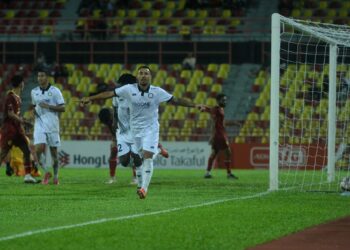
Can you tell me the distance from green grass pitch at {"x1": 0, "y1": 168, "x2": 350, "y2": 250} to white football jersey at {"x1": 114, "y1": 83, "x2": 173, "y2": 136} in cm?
116

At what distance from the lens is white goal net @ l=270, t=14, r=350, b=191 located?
676 inches

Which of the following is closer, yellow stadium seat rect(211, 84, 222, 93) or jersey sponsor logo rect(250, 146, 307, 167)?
jersey sponsor logo rect(250, 146, 307, 167)

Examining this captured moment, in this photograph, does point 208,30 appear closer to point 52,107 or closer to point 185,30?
point 185,30

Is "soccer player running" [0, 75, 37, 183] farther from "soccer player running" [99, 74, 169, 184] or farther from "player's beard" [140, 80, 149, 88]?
"player's beard" [140, 80, 149, 88]

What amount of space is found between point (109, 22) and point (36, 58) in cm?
347

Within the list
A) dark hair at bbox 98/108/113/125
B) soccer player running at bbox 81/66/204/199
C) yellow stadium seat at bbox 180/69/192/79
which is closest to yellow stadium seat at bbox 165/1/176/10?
yellow stadium seat at bbox 180/69/192/79

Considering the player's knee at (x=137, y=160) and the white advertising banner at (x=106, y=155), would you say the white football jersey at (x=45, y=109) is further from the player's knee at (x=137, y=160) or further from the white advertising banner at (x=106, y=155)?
the white advertising banner at (x=106, y=155)

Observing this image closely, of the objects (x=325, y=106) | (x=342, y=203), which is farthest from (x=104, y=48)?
(x=342, y=203)

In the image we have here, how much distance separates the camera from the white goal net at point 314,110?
676 inches

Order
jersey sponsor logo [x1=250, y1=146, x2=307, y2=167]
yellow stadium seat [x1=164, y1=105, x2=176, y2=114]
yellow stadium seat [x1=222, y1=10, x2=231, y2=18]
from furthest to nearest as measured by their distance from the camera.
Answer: yellow stadium seat [x1=222, y1=10, x2=231, y2=18] → yellow stadium seat [x1=164, y1=105, x2=176, y2=114] → jersey sponsor logo [x1=250, y1=146, x2=307, y2=167]

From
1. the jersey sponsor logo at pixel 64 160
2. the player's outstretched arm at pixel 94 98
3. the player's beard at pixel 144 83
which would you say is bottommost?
the jersey sponsor logo at pixel 64 160

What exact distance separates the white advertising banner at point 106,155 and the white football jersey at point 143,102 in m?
16.2

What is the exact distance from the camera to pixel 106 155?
32219 mm

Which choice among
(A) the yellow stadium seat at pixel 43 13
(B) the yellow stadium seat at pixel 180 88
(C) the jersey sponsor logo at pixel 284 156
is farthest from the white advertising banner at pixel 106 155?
(A) the yellow stadium seat at pixel 43 13
